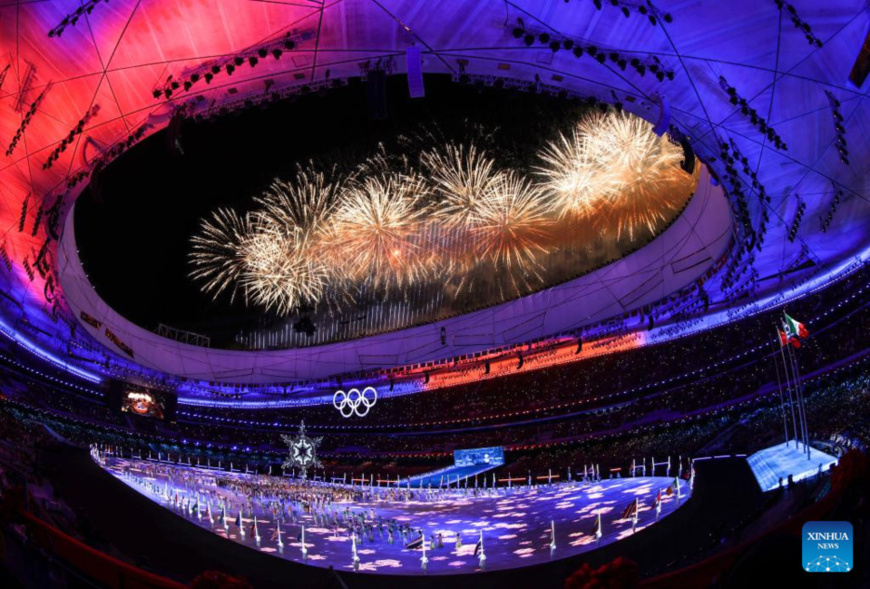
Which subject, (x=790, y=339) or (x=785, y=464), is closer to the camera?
(x=785, y=464)

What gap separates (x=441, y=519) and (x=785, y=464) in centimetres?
1074

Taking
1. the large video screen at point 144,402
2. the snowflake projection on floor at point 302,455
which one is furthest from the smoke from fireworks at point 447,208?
the snowflake projection on floor at point 302,455

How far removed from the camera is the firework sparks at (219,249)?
3447 centimetres

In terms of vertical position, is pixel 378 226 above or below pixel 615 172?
below

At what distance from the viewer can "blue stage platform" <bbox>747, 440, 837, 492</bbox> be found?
17641 millimetres

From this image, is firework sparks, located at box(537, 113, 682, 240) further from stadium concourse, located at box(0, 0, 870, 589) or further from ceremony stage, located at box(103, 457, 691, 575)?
ceremony stage, located at box(103, 457, 691, 575)

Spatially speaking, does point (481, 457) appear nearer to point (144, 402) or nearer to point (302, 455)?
point (302, 455)

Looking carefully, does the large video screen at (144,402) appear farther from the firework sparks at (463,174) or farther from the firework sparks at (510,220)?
the firework sparks at (463,174)

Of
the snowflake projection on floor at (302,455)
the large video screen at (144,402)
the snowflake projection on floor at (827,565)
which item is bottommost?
the snowflake projection on floor at (827,565)

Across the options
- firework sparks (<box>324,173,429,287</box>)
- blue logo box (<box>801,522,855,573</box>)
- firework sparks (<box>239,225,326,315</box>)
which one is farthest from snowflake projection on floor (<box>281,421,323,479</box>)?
blue logo box (<box>801,522,855,573</box>)

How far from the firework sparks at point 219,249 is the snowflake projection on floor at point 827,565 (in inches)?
1256

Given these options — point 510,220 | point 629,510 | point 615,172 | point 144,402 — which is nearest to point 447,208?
point 510,220

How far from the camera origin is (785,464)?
20453mm

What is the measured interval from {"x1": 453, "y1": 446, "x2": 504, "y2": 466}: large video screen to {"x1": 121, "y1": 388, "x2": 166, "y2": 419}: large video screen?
806 inches
